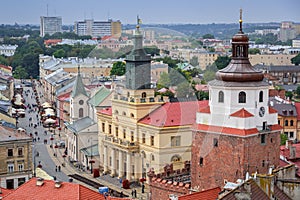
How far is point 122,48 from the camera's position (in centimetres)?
3500

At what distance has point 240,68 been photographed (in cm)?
3744

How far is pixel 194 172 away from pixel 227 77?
5943 millimetres

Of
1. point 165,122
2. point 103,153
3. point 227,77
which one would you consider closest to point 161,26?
point 227,77

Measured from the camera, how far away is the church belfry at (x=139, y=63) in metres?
34.6

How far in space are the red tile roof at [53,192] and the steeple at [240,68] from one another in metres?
10.0

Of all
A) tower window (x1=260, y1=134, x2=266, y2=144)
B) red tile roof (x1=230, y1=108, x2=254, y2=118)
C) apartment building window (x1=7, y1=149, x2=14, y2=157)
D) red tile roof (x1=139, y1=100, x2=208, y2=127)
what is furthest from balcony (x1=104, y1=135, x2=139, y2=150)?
red tile roof (x1=230, y1=108, x2=254, y2=118)

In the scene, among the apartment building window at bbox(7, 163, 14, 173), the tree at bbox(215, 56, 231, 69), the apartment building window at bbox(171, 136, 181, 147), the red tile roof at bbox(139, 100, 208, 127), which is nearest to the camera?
the red tile roof at bbox(139, 100, 208, 127)

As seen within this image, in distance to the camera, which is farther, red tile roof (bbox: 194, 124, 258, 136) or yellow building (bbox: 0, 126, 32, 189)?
yellow building (bbox: 0, 126, 32, 189)

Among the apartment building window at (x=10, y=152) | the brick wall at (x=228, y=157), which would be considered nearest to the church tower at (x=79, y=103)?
the apartment building window at (x=10, y=152)

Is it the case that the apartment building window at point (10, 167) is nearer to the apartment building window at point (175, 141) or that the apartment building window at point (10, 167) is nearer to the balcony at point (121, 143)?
the balcony at point (121, 143)

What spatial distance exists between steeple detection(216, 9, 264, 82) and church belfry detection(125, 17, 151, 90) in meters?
4.71

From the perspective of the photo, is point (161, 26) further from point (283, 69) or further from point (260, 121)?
point (283, 69)

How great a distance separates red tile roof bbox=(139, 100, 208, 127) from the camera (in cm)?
4241

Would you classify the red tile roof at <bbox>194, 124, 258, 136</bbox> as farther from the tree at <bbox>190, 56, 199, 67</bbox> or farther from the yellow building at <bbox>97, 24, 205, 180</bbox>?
the tree at <bbox>190, 56, 199, 67</bbox>
